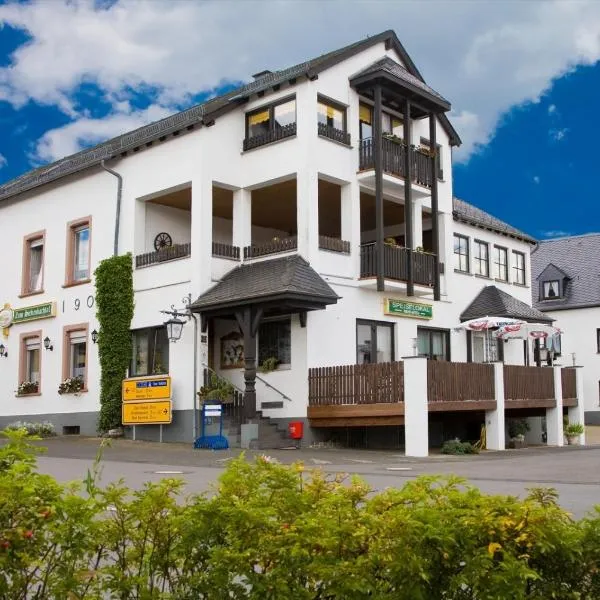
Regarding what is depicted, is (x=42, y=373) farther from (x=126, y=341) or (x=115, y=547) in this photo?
(x=115, y=547)

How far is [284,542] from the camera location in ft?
12.9

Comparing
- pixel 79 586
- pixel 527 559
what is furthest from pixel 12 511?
pixel 527 559

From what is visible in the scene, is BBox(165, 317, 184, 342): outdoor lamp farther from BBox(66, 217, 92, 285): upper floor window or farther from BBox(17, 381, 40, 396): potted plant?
BBox(17, 381, 40, 396): potted plant

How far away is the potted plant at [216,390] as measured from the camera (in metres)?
23.9

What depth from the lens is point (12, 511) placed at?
4176 mm

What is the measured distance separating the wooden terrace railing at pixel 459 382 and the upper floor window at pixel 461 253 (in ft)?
24.6

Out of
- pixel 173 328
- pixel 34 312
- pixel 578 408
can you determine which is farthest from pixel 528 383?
pixel 34 312

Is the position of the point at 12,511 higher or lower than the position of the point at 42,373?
lower

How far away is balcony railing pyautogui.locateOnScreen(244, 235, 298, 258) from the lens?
82.6 feet

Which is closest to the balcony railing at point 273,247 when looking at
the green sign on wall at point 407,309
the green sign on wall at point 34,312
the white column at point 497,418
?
the green sign on wall at point 407,309

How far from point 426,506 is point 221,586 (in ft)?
3.23

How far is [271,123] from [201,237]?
4.13 m

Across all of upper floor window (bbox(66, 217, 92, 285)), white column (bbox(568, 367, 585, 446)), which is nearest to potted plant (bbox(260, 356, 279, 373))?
upper floor window (bbox(66, 217, 92, 285))

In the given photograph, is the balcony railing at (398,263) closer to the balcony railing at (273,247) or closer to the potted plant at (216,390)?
the balcony railing at (273,247)
